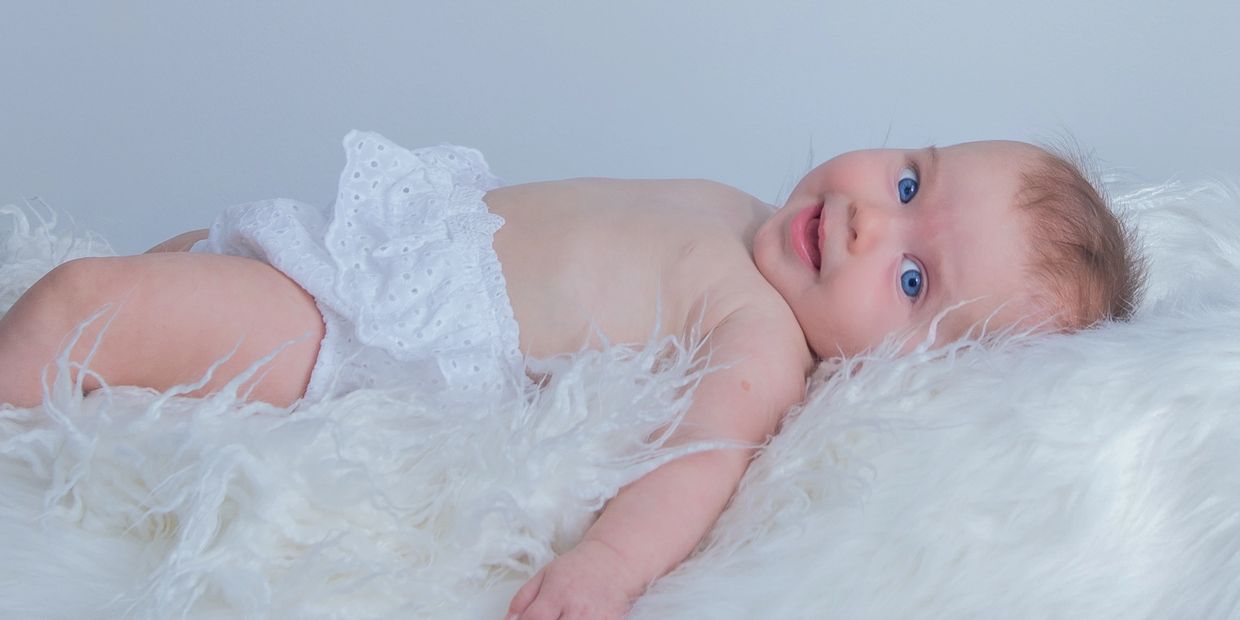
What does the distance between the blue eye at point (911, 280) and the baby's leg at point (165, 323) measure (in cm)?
66

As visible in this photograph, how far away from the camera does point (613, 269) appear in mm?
1429

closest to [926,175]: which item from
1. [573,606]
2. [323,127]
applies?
[573,606]

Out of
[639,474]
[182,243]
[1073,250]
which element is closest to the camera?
[639,474]

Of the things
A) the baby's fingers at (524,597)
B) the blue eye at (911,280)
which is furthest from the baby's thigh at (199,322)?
the blue eye at (911,280)

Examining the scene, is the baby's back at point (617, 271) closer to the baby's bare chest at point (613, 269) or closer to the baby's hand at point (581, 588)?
the baby's bare chest at point (613, 269)

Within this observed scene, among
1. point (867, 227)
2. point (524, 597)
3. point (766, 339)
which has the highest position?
point (867, 227)

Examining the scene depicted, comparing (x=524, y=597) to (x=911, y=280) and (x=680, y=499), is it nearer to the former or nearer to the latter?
(x=680, y=499)

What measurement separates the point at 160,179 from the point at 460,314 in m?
1.29

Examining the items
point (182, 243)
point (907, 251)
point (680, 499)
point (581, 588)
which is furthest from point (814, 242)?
point (182, 243)

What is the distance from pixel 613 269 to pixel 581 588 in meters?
0.50

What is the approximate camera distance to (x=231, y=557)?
99 cm

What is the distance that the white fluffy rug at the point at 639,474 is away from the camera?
3.31 ft

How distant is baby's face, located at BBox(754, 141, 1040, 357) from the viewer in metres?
1.37

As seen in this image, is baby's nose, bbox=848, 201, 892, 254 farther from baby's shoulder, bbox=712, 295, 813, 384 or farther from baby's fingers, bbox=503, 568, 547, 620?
baby's fingers, bbox=503, 568, 547, 620
